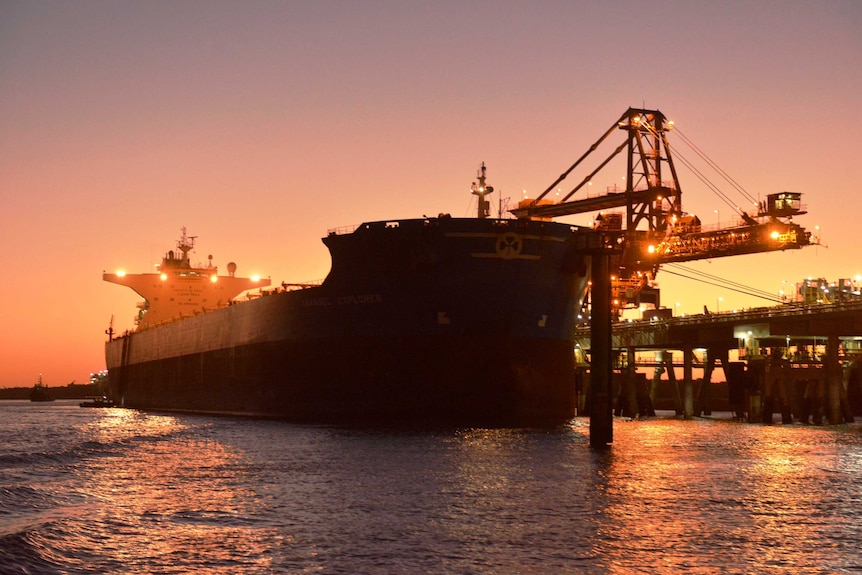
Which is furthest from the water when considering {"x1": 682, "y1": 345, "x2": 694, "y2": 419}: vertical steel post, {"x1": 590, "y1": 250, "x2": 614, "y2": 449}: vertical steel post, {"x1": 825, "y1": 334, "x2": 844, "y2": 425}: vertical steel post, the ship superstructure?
the ship superstructure

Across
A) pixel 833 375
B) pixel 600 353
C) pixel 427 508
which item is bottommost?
pixel 427 508

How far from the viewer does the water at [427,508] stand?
13.9 meters

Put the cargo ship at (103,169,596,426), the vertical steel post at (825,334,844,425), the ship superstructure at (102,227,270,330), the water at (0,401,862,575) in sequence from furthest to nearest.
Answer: the ship superstructure at (102,227,270,330) → the vertical steel post at (825,334,844,425) → the cargo ship at (103,169,596,426) → the water at (0,401,862,575)

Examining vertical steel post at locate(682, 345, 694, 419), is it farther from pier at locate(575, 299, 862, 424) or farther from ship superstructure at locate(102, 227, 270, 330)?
ship superstructure at locate(102, 227, 270, 330)

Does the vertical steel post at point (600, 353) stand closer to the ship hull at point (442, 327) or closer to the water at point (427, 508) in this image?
the water at point (427, 508)

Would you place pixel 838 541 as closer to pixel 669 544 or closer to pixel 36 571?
pixel 669 544

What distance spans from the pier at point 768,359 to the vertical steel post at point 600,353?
968 inches

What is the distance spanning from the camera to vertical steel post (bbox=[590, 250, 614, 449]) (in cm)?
2936

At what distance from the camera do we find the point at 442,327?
40.0 m

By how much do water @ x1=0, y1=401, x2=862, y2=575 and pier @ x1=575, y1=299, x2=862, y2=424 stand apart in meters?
17.8

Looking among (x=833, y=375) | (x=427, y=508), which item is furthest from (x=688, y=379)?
(x=427, y=508)

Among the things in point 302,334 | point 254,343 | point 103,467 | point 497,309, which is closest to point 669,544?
point 103,467

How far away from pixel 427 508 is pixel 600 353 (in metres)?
12.3

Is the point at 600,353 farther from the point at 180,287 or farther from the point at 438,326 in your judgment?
the point at 180,287
